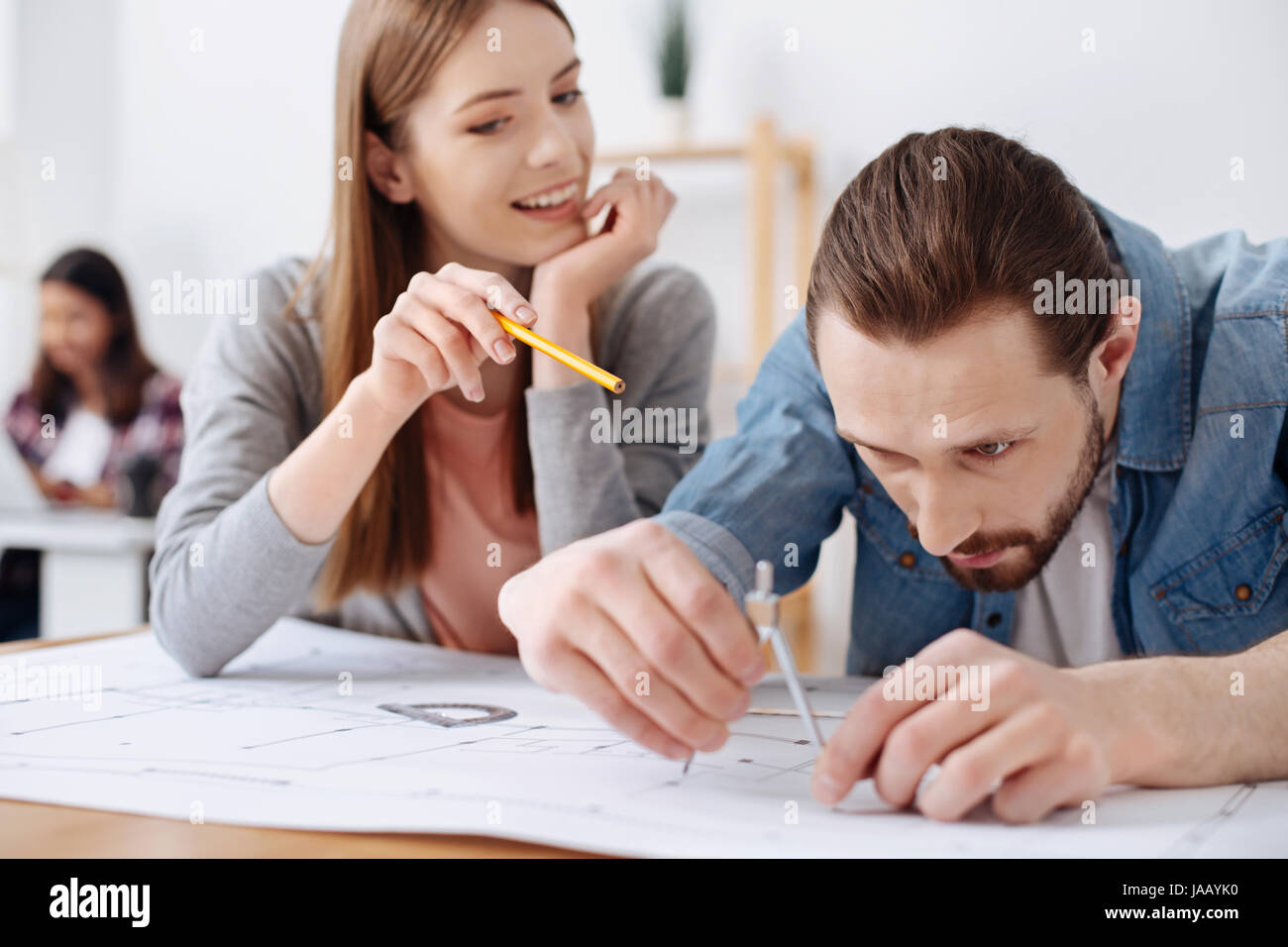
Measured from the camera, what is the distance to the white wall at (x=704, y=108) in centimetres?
251

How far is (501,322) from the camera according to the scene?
2.95ft

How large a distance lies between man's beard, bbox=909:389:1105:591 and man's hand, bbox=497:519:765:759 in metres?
0.34

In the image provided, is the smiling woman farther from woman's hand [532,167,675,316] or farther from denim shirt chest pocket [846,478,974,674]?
denim shirt chest pocket [846,478,974,674]

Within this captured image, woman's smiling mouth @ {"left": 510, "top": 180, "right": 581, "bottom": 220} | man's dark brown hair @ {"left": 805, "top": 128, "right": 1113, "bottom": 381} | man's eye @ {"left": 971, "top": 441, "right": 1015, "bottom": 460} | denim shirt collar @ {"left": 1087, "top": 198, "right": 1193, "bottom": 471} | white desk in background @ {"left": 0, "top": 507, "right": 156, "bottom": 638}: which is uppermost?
woman's smiling mouth @ {"left": 510, "top": 180, "right": 581, "bottom": 220}

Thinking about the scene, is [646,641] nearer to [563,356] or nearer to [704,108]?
[563,356]

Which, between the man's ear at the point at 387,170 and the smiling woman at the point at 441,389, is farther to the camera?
the man's ear at the point at 387,170

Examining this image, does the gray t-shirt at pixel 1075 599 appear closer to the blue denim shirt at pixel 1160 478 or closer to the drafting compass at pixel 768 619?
the blue denim shirt at pixel 1160 478

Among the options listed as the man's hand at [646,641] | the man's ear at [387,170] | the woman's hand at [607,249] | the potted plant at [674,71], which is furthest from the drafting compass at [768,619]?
the potted plant at [674,71]

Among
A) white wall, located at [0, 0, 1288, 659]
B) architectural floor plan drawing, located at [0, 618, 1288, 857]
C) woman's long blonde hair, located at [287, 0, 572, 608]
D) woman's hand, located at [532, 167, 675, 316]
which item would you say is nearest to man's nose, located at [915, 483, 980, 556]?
architectural floor plan drawing, located at [0, 618, 1288, 857]

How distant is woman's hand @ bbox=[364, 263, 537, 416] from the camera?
876 mm

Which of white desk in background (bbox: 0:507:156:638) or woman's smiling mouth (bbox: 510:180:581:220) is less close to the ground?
woman's smiling mouth (bbox: 510:180:581:220)

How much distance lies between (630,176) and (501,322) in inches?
18.7

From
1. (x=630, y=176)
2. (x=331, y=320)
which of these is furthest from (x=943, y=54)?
(x=331, y=320)
